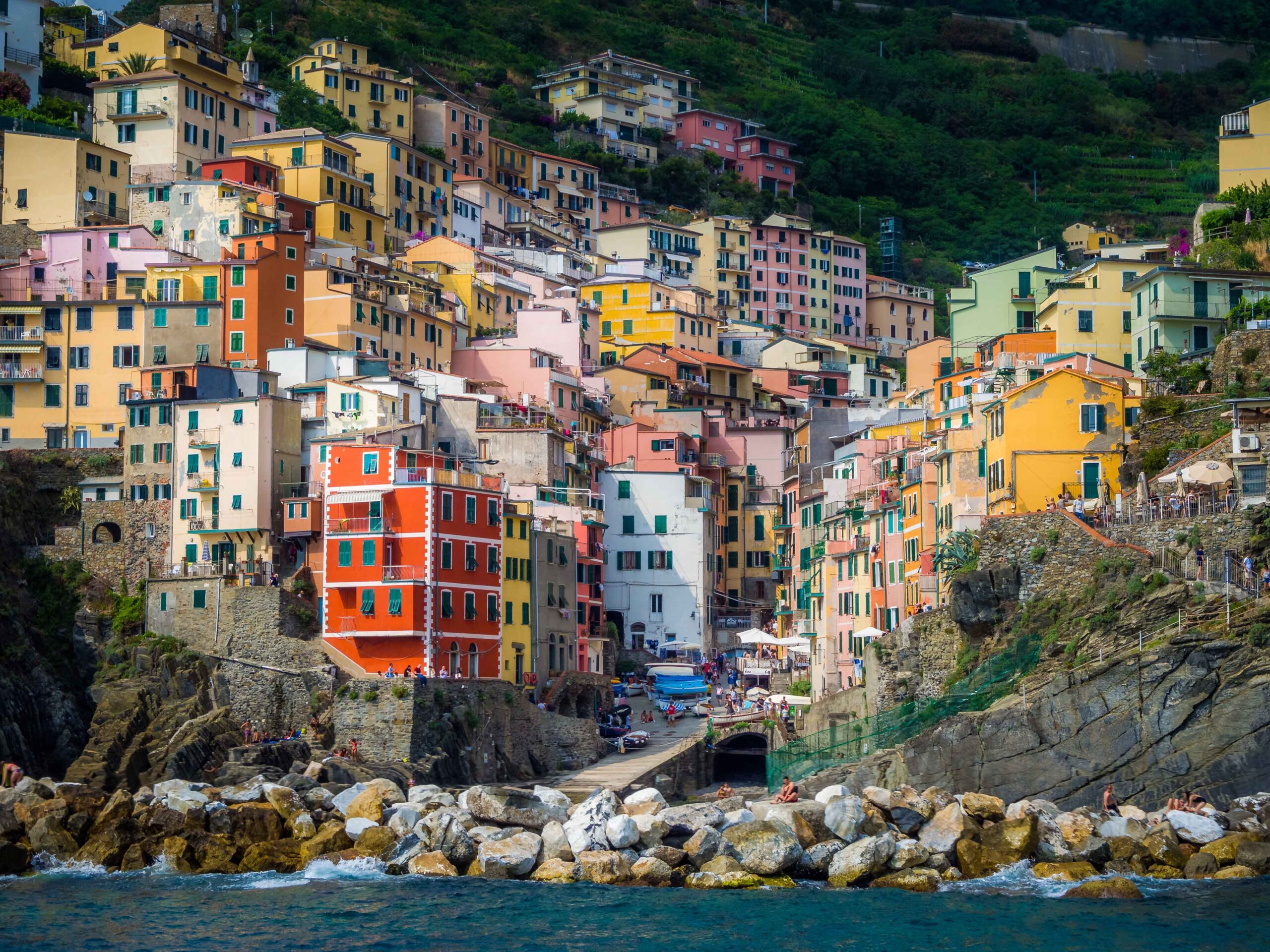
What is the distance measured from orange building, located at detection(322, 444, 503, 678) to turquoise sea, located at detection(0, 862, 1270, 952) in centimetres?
1920

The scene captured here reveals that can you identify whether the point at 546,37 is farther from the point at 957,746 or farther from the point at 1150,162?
the point at 957,746

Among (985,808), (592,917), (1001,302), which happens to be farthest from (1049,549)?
(1001,302)

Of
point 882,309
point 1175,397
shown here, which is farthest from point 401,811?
point 882,309

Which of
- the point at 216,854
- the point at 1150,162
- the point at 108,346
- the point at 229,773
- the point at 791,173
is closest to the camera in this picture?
the point at 216,854

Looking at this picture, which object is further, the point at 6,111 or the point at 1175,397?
the point at 6,111

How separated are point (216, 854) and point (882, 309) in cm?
10475

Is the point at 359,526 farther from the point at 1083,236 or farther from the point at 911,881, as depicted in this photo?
the point at 1083,236

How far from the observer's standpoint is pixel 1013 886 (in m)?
49.1

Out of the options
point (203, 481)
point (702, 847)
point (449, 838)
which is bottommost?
point (702, 847)

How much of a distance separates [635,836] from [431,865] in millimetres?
5763

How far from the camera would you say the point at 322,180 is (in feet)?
348

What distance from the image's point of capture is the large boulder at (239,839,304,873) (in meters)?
53.2

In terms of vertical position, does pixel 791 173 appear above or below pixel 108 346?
above

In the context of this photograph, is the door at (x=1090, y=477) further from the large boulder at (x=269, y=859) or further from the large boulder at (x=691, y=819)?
the large boulder at (x=269, y=859)
